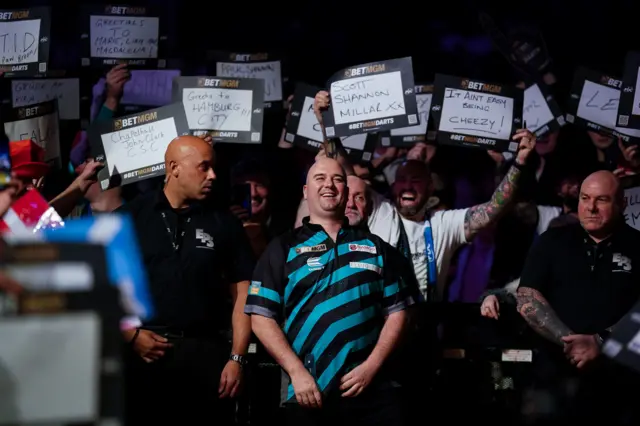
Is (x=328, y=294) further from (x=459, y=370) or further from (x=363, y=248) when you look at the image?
(x=459, y=370)

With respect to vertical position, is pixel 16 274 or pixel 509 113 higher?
pixel 509 113

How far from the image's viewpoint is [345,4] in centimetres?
921

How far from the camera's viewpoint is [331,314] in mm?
4895

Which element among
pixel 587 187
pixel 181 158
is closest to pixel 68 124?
pixel 181 158

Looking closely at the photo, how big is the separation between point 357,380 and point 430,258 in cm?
153

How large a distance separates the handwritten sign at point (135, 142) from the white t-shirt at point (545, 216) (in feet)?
8.55

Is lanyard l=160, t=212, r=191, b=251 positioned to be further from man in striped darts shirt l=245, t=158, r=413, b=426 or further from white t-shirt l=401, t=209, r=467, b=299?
white t-shirt l=401, t=209, r=467, b=299

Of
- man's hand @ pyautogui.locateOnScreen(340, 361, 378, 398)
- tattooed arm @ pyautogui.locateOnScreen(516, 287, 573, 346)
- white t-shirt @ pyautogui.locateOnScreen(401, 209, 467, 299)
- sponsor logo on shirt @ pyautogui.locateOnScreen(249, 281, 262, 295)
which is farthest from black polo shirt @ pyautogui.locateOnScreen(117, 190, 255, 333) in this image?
tattooed arm @ pyautogui.locateOnScreen(516, 287, 573, 346)

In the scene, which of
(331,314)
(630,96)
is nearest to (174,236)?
(331,314)

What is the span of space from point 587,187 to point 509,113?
1164mm

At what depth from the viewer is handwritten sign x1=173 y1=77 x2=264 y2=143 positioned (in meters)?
6.66

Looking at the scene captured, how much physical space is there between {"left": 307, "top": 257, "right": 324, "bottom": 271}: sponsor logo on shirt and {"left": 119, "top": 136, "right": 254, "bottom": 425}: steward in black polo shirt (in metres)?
0.49

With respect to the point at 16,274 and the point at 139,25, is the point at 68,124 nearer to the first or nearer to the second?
the point at 139,25

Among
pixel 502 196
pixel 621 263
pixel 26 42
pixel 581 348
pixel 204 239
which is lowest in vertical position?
pixel 581 348
